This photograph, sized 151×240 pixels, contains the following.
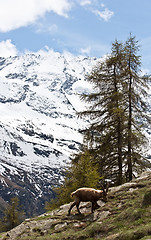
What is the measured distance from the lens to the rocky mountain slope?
10.9 m

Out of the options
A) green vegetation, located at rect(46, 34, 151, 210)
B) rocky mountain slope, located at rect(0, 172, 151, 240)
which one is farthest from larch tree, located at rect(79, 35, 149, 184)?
rocky mountain slope, located at rect(0, 172, 151, 240)

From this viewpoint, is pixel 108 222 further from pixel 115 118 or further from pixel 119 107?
pixel 119 107

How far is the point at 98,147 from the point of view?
934 inches

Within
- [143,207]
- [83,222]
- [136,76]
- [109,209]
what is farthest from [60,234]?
[136,76]

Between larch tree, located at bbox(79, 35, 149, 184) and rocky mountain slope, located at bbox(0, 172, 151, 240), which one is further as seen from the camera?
larch tree, located at bbox(79, 35, 149, 184)

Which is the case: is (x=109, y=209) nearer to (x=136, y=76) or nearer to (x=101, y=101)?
(x=101, y=101)

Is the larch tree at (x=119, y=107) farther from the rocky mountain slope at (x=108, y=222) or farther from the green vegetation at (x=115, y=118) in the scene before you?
the rocky mountain slope at (x=108, y=222)

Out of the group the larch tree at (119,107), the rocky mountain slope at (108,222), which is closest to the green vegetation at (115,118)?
the larch tree at (119,107)

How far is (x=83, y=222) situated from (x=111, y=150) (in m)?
10.4

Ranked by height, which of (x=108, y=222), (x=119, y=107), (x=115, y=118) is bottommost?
(x=108, y=222)

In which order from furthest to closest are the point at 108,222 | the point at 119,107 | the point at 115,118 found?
the point at 119,107 → the point at 115,118 → the point at 108,222

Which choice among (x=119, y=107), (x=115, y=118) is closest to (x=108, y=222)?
(x=115, y=118)

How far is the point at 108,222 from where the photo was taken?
12.0m

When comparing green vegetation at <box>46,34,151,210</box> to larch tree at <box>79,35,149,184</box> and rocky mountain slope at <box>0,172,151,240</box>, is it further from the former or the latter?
rocky mountain slope at <box>0,172,151,240</box>
